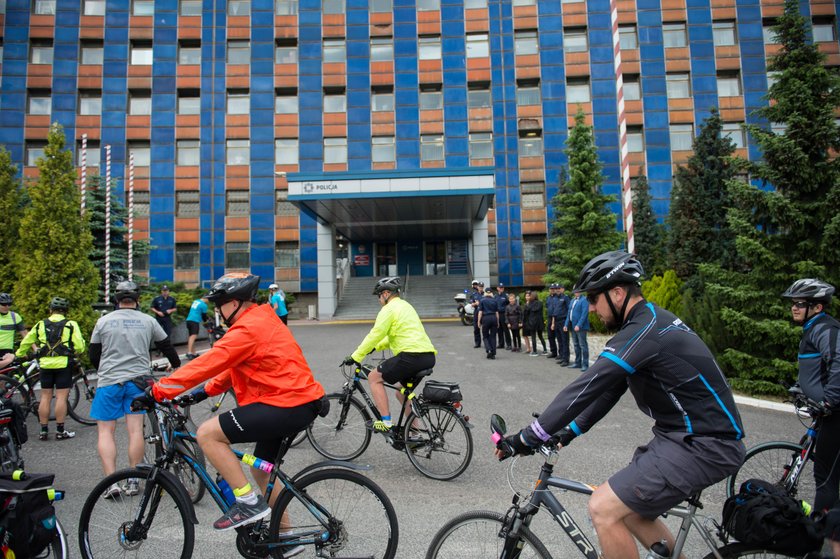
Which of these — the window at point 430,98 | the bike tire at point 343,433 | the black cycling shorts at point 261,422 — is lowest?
the bike tire at point 343,433

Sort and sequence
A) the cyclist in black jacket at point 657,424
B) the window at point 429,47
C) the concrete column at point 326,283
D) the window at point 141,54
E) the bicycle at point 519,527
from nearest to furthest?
the cyclist in black jacket at point 657,424 < the bicycle at point 519,527 < the concrete column at point 326,283 < the window at point 141,54 < the window at point 429,47

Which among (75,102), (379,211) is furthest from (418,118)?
(75,102)

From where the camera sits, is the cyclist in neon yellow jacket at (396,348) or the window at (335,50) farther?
the window at (335,50)

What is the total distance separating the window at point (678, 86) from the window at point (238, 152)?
3221 cm

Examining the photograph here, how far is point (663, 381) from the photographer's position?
236 centimetres

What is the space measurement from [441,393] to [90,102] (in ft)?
143

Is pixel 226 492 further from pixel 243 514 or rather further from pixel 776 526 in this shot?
pixel 776 526

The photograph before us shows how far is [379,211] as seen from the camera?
2986 centimetres

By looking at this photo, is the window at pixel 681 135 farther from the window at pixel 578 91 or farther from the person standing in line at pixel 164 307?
the person standing in line at pixel 164 307

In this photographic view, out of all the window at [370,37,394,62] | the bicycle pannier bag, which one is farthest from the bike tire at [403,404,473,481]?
the window at [370,37,394,62]

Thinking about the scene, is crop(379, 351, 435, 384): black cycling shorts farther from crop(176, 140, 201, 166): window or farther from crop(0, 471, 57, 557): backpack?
crop(176, 140, 201, 166): window

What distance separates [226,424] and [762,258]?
30.0ft

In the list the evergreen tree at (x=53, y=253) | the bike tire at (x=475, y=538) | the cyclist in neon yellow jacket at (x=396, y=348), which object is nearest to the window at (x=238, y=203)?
the evergreen tree at (x=53, y=253)

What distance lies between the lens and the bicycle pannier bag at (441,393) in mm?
5008
